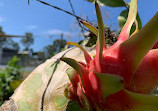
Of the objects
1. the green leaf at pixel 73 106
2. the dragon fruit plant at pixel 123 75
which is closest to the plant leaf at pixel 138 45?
the dragon fruit plant at pixel 123 75

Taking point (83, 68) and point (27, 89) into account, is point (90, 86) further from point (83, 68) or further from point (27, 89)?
point (27, 89)

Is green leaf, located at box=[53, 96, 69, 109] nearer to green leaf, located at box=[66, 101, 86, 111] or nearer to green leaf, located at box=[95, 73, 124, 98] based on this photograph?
green leaf, located at box=[66, 101, 86, 111]

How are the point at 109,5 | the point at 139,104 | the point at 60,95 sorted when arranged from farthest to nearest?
the point at 109,5, the point at 60,95, the point at 139,104

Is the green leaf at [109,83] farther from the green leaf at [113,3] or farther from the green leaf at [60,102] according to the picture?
the green leaf at [113,3]

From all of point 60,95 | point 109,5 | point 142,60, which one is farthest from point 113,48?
point 109,5

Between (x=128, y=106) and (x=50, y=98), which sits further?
(x=50, y=98)

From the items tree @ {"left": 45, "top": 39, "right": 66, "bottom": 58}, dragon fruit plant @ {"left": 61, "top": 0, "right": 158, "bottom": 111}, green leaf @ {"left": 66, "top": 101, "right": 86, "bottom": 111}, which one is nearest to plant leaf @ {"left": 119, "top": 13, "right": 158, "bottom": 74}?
dragon fruit plant @ {"left": 61, "top": 0, "right": 158, "bottom": 111}

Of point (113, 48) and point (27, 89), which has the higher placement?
point (113, 48)
